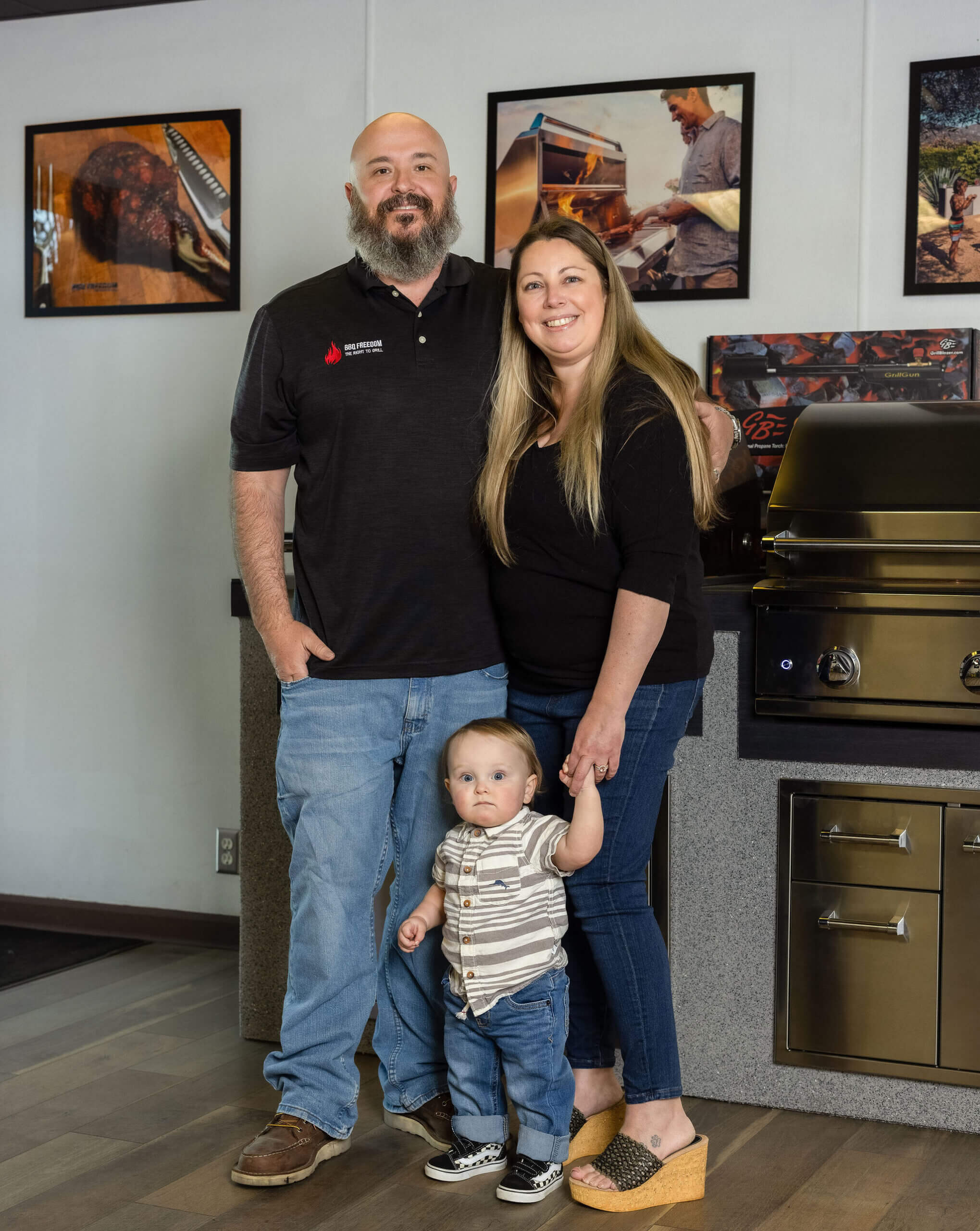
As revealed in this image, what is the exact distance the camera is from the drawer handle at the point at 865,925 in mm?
2188

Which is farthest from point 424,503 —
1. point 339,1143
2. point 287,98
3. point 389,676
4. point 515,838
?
point 287,98

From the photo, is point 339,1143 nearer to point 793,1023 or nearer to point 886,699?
point 793,1023

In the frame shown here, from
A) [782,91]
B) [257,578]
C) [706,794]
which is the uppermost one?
[782,91]

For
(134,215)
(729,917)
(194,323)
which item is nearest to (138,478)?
(194,323)

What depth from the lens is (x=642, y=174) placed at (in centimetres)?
291

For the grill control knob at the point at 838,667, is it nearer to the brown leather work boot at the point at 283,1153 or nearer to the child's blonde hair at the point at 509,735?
the child's blonde hair at the point at 509,735

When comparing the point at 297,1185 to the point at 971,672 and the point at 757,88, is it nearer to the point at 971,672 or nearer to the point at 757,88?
the point at 971,672

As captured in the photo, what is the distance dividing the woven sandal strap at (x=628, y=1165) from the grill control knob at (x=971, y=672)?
34.2 inches

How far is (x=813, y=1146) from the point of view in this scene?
7.01ft

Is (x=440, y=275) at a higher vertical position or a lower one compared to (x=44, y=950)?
higher

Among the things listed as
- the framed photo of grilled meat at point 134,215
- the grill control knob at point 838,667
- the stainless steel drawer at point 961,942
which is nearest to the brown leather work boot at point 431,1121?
the stainless steel drawer at point 961,942

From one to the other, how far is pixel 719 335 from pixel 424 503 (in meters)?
1.14

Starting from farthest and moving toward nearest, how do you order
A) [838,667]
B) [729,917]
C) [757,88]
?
[757,88]
[729,917]
[838,667]

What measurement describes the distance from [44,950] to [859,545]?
2.25 meters
